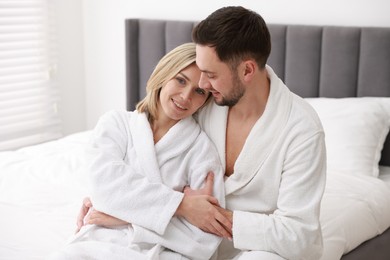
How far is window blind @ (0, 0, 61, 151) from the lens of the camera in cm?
387

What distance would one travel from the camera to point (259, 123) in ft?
6.63

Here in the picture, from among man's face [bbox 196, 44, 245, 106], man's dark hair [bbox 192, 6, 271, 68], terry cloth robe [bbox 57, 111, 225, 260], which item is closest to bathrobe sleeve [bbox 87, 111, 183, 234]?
terry cloth robe [bbox 57, 111, 225, 260]

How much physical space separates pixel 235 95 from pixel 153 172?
35cm

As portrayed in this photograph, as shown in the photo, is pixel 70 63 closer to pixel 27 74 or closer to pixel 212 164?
pixel 27 74

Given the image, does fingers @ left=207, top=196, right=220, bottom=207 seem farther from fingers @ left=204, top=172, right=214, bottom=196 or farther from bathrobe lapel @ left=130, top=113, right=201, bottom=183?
bathrobe lapel @ left=130, top=113, right=201, bottom=183

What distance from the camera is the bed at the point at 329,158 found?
2.30m

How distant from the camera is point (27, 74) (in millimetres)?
4012

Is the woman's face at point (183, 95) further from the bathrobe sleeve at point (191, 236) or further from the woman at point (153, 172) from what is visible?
the bathrobe sleeve at point (191, 236)

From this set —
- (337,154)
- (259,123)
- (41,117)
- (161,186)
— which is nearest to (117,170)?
(161,186)

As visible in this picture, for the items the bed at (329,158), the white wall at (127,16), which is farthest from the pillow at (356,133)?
the white wall at (127,16)

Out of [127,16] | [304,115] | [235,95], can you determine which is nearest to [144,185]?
[235,95]

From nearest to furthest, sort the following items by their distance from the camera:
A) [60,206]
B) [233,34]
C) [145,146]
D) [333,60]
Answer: [233,34], [145,146], [60,206], [333,60]

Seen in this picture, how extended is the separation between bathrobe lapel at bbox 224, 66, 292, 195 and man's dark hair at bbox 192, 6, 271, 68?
6.9 inches

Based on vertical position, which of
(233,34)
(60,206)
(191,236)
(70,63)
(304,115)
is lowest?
(60,206)
